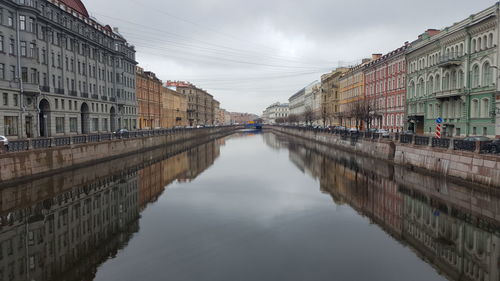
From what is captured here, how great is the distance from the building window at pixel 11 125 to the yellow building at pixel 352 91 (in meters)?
42.7

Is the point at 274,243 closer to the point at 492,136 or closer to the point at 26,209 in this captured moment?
the point at 26,209

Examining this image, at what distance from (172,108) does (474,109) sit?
7800 centimetres

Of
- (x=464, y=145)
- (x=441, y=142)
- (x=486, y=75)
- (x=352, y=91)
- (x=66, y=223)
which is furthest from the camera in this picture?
(x=352, y=91)

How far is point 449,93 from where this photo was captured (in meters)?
34.5

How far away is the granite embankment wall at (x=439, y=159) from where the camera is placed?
18.8 metres

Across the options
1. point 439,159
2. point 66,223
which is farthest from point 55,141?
point 439,159

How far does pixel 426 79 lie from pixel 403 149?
50.7ft

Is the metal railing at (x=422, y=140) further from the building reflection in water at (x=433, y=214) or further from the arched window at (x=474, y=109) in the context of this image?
the arched window at (x=474, y=109)

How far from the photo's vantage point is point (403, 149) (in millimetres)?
30062

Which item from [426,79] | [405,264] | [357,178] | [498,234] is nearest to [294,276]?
[405,264]

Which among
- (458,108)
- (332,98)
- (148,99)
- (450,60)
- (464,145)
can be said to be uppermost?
(332,98)

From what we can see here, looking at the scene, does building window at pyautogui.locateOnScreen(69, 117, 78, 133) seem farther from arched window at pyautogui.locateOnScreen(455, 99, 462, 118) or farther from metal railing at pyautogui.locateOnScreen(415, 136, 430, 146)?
arched window at pyautogui.locateOnScreen(455, 99, 462, 118)

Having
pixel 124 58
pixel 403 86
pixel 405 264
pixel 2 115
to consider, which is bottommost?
pixel 405 264

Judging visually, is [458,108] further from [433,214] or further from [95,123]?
[95,123]
